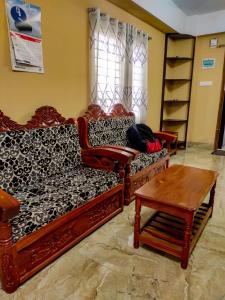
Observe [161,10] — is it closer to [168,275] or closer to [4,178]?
[4,178]

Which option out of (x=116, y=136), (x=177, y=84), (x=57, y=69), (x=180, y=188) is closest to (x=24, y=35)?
(x=57, y=69)

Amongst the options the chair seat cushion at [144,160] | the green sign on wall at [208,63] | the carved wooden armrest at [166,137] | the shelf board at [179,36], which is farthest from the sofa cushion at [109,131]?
the green sign on wall at [208,63]

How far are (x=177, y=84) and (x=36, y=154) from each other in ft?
12.6

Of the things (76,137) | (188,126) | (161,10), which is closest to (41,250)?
(76,137)

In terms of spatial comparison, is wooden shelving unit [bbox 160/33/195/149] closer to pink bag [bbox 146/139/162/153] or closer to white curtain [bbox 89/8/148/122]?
white curtain [bbox 89/8/148/122]

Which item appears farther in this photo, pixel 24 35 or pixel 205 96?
pixel 205 96

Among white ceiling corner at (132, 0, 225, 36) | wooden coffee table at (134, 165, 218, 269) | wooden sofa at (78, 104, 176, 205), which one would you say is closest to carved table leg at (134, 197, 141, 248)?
wooden coffee table at (134, 165, 218, 269)

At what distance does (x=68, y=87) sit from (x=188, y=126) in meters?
3.32

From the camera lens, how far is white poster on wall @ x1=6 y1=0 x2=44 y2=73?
1.98 meters

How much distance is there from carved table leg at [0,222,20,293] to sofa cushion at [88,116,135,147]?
1404mm

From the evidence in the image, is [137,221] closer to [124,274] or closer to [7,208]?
[124,274]

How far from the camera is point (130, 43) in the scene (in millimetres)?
3291

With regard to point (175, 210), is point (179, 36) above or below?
above

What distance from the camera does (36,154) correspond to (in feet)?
6.55
